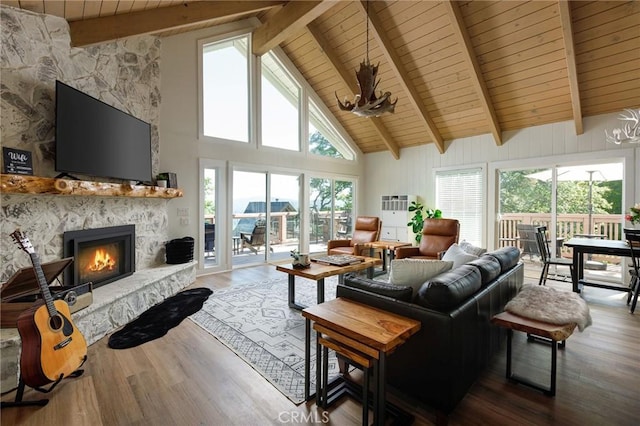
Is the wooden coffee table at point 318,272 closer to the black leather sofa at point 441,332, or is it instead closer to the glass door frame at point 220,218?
the black leather sofa at point 441,332

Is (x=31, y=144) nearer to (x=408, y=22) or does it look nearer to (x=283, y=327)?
(x=283, y=327)

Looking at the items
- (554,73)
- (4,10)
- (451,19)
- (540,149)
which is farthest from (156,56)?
(540,149)

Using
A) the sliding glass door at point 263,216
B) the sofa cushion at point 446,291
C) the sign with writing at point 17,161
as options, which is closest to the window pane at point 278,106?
the sliding glass door at point 263,216

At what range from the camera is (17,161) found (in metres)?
2.57

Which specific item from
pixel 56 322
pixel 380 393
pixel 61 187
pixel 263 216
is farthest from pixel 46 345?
pixel 263 216

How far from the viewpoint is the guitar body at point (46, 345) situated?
69.2 inches

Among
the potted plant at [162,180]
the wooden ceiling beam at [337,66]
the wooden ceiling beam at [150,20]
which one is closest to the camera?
the wooden ceiling beam at [150,20]

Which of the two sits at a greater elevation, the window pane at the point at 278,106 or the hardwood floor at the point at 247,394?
the window pane at the point at 278,106

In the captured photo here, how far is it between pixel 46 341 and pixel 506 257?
11.3 feet

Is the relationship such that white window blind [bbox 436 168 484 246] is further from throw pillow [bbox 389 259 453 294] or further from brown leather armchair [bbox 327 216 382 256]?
throw pillow [bbox 389 259 453 294]

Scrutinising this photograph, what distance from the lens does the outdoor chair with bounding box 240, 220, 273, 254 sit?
5891 millimetres

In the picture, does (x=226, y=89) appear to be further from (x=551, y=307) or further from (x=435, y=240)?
(x=551, y=307)

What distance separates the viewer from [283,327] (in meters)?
2.99

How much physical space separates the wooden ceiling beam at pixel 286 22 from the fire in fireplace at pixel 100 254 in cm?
377
